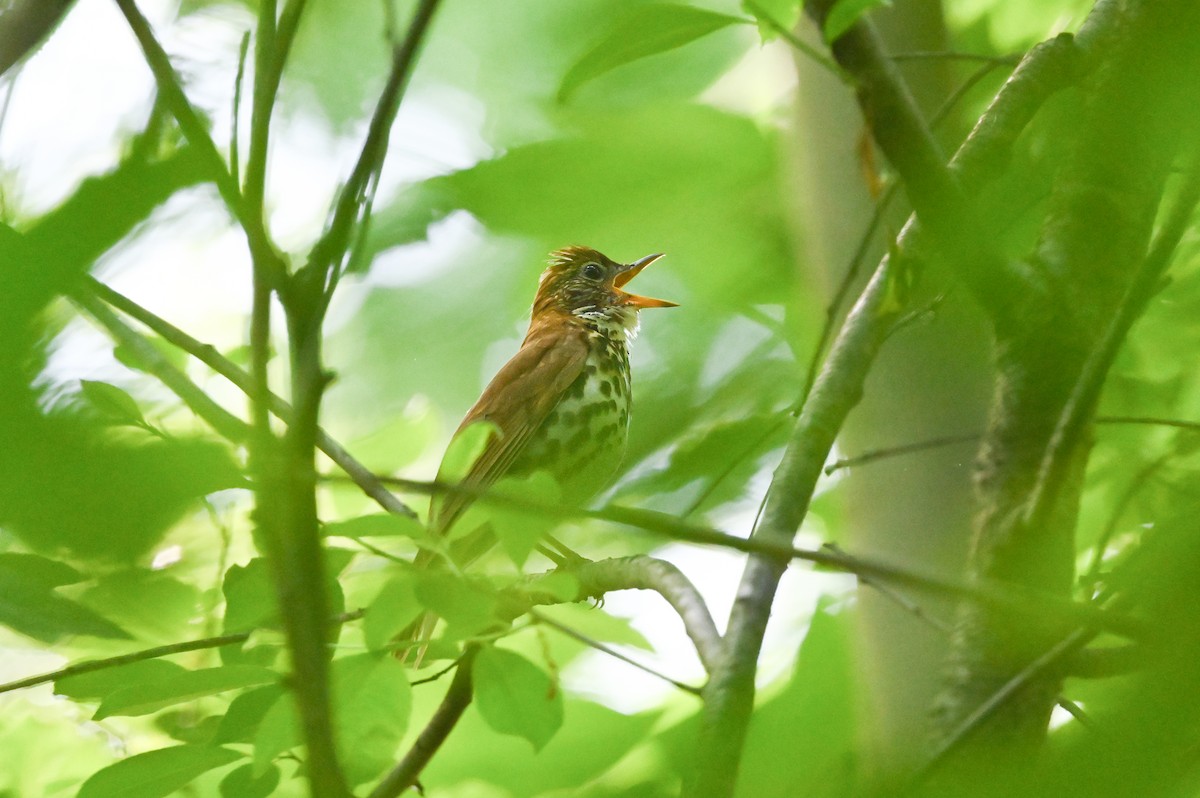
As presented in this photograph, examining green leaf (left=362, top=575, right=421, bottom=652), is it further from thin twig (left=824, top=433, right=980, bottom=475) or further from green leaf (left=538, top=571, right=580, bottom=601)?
thin twig (left=824, top=433, right=980, bottom=475)

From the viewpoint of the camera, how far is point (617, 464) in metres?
3.79

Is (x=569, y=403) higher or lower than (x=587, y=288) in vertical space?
lower

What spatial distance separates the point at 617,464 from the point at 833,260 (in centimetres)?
111

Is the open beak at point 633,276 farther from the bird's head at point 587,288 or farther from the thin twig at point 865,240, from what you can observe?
the thin twig at point 865,240

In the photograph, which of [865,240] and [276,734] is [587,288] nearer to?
[865,240]

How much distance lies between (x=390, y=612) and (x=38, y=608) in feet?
1.42

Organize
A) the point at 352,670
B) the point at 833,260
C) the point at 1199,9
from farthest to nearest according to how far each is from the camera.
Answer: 1. the point at 833,260
2. the point at 352,670
3. the point at 1199,9

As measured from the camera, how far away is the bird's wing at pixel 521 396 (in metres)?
3.90

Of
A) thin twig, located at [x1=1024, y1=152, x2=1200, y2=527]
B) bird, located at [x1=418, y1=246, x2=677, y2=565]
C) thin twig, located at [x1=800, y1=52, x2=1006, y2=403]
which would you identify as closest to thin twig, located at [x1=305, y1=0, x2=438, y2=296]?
thin twig, located at [x1=1024, y1=152, x2=1200, y2=527]

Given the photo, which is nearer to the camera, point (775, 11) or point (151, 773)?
point (151, 773)

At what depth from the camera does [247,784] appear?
1.65m

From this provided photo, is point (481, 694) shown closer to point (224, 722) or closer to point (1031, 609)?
point (224, 722)

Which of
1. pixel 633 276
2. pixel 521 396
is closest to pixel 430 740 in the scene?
pixel 521 396

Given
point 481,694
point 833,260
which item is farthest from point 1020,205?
point 481,694
